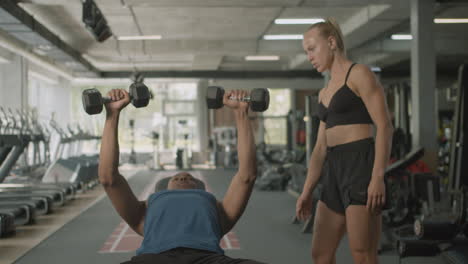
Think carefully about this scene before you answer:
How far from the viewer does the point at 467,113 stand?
4.92 metres

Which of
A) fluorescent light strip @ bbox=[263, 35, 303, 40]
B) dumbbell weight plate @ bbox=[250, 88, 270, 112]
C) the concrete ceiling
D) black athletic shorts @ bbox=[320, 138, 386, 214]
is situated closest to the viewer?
dumbbell weight plate @ bbox=[250, 88, 270, 112]

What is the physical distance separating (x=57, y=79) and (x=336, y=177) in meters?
14.4

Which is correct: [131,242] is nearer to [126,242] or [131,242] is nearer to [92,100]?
[126,242]

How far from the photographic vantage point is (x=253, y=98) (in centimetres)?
178

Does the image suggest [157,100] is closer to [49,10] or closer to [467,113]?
[49,10]

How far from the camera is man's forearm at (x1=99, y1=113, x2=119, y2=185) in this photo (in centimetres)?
181

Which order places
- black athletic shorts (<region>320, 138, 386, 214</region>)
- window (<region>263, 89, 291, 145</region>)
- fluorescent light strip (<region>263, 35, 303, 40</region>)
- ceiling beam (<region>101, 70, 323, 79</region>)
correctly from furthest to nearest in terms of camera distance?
window (<region>263, 89, 291, 145</region>) < ceiling beam (<region>101, 70, 323, 79</region>) < fluorescent light strip (<region>263, 35, 303, 40</region>) < black athletic shorts (<region>320, 138, 386, 214</region>)

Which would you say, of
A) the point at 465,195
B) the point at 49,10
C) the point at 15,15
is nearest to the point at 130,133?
the point at 49,10

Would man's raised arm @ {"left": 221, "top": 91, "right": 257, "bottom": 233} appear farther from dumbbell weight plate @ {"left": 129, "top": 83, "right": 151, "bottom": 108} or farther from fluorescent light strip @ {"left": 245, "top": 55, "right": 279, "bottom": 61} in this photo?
fluorescent light strip @ {"left": 245, "top": 55, "right": 279, "bottom": 61}

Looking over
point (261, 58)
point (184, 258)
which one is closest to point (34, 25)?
point (261, 58)

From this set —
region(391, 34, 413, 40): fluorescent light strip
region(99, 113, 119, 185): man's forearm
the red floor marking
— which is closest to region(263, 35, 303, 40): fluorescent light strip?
region(391, 34, 413, 40): fluorescent light strip

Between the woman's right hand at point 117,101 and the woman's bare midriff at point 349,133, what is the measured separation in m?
0.73

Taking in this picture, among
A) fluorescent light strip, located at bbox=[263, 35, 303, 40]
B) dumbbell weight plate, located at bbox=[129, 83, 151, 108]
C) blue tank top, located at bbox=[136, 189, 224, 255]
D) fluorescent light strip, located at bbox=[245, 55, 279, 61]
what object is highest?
fluorescent light strip, located at bbox=[245, 55, 279, 61]

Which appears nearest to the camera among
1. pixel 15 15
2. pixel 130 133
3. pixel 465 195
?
pixel 465 195
